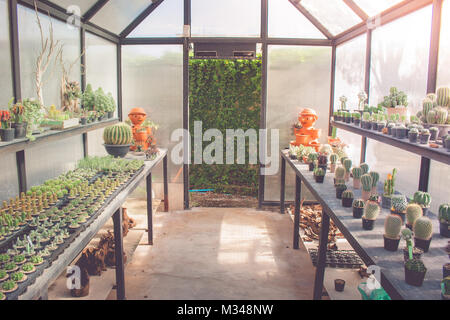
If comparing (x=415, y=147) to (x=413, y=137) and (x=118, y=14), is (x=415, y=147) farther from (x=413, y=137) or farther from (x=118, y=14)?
(x=118, y=14)

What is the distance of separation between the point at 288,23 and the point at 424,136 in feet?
12.8

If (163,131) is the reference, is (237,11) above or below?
above

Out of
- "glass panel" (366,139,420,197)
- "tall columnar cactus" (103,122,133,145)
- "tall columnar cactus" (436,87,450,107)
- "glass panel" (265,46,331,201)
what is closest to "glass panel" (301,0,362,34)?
"glass panel" (265,46,331,201)

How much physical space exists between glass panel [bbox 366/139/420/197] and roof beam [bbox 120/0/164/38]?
142 inches

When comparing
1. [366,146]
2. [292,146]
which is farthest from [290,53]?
[366,146]

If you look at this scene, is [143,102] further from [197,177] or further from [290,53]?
[290,53]

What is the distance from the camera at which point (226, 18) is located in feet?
19.4

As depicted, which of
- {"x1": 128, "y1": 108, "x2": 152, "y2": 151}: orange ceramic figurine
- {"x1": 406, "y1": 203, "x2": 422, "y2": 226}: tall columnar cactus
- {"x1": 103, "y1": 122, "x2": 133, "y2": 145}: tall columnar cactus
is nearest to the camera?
{"x1": 406, "y1": 203, "x2": 422, "y2": 226}: tall columnar cactus

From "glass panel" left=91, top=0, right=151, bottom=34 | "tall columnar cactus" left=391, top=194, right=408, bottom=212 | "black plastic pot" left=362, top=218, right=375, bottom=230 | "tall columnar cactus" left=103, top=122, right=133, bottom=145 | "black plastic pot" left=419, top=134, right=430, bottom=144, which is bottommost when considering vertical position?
"black plastic pot" left=362, top=218, right=375, bottom=230

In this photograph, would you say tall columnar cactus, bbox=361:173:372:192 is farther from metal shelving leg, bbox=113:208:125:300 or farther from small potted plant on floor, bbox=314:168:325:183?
metal shelving leg, bbox=113:208:125:300

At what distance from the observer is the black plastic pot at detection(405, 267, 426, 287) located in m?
1.74

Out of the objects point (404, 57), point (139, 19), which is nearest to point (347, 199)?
point (404, 57)

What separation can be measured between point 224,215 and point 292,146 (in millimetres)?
1505

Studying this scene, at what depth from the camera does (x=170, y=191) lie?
6.25 metres
